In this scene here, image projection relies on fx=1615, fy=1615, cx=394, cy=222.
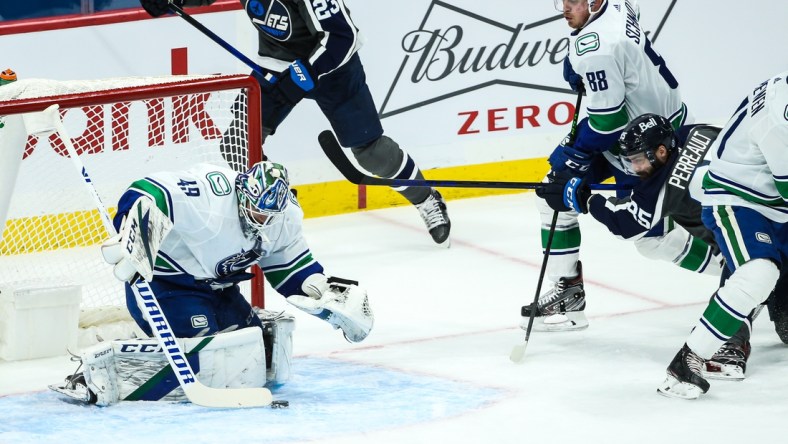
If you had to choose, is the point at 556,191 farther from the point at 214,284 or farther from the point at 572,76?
the point at 214,284

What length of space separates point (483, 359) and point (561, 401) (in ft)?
1.67

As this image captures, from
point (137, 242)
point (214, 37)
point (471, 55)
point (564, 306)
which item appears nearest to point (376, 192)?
point (471, 55)

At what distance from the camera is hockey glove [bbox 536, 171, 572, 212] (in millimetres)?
4816

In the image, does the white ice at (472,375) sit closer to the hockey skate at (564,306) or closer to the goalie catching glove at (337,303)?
the hockey skate at (564,306)

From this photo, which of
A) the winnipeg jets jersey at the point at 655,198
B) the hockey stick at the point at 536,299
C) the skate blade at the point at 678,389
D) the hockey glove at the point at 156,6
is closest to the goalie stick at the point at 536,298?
the hockey stick at the point at 536,299

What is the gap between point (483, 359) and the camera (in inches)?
191

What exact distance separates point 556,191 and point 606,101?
1.04 feet

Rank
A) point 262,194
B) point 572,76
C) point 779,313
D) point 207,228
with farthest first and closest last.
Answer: point 572,76
point 779,313
point 207,228
point 262,194

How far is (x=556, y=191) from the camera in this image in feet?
15.8

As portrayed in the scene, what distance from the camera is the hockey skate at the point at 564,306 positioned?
5.21 metres

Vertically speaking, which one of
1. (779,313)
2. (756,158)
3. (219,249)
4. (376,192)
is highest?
(756,158)

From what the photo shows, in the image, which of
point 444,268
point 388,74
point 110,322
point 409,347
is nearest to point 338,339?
point 409,347

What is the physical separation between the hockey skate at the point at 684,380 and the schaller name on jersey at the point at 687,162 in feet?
1.81

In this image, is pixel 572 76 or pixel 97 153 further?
pixel 97 153
